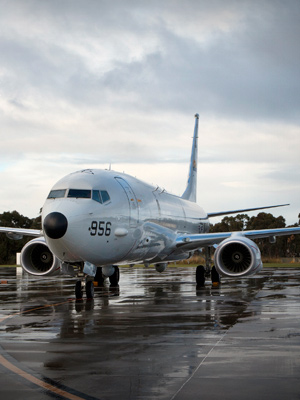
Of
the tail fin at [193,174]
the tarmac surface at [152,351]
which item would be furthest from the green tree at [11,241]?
the tarmac surface at [152,351]

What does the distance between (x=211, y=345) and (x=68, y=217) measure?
779cm

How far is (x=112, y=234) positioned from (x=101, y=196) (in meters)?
1.16

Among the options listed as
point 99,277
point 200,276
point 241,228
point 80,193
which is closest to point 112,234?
point 80,193

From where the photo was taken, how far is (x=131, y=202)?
1877cm

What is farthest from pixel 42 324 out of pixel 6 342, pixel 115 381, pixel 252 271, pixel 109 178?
pixel 252 271

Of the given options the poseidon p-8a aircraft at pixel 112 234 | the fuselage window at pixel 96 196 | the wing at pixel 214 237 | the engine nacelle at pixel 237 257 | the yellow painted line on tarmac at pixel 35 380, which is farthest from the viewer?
the wing at pixel 214 237

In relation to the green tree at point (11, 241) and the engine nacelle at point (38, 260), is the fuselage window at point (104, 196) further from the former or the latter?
the green tree at point (11, 241)

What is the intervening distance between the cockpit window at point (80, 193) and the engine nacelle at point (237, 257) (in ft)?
19.0

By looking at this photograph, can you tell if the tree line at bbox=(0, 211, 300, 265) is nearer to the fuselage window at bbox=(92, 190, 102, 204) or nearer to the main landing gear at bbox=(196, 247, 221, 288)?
the main landing gear at bbox=(196, 247, 221, 288)

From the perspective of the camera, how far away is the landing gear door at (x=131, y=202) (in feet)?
60.6

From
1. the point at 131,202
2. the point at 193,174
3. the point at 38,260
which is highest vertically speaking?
the point at 193,174

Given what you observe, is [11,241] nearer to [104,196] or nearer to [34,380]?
[104,196]

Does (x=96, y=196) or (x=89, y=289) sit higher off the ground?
(x=96, y=196)

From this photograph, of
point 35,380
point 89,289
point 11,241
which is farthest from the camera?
point 11,241
